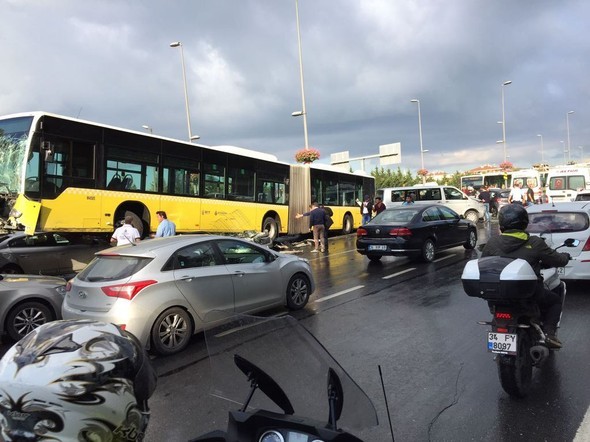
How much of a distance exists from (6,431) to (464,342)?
5.02m

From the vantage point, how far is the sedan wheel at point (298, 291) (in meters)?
7.53

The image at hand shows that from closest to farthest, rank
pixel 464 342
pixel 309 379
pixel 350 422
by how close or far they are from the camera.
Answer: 1. pixel 350 422
2. pixel 309 379
3. pixel 464 342

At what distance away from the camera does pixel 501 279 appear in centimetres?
380

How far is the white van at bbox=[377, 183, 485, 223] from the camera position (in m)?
22.7

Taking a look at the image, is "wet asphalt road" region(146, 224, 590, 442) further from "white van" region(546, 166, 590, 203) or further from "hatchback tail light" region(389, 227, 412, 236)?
"white van" region(546, 166, 590, 203)

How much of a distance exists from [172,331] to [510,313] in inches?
149

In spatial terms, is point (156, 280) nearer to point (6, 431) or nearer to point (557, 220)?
point (6, 431)

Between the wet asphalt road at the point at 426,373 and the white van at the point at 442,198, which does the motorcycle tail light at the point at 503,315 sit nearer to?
the wet asphalt road at the point at 426,373

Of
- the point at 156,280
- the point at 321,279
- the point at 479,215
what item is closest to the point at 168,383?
the point at 156,280

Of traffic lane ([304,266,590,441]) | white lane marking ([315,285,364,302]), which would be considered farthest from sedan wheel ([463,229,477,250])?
traffic lane ([304,266,590,441])

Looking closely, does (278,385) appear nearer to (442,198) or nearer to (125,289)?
(125,289)

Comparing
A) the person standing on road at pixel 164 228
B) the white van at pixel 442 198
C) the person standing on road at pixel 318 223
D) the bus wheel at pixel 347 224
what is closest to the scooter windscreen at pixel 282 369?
the person standing on road at pixel 164 228

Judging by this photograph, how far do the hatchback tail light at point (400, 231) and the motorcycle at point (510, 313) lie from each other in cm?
760

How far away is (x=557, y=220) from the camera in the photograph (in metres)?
8.09
